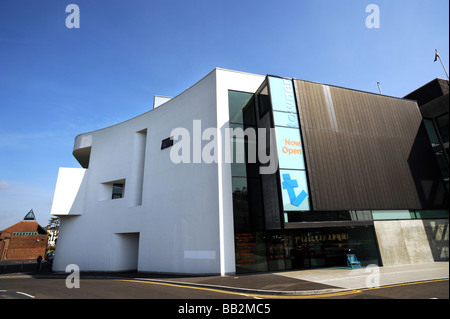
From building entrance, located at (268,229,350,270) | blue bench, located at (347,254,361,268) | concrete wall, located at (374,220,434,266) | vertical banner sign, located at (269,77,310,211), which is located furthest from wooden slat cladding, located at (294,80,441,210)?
blue bench, located at (347,254,361,268)

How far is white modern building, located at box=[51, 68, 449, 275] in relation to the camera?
13.8 meters

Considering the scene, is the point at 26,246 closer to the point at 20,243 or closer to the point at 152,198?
the point at 20,243

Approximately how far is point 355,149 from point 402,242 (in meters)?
6.67

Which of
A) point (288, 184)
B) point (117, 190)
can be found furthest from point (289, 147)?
point (117, 190)

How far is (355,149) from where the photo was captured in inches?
605

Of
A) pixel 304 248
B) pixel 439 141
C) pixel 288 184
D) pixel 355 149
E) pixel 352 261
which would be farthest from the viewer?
pixel 439 141

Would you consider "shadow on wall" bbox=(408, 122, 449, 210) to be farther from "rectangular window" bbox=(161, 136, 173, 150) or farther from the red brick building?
the red brick building

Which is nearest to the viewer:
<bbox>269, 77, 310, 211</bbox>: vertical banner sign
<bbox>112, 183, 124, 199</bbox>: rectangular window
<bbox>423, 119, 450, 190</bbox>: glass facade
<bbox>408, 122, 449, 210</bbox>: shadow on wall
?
<bbox>269, 77, 310, 211</bbox>: vertical banner sign

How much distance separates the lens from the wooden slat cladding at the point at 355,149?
1406cm

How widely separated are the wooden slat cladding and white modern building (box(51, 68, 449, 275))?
0.08 meters

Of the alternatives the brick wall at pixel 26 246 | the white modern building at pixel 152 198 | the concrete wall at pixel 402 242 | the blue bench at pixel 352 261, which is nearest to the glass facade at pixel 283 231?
the concrete wall at pixel 402 242

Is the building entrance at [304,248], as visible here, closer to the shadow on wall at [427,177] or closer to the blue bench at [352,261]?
the blue bench at [352,261]

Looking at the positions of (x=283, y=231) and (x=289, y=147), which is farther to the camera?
(x=283, y=231)
